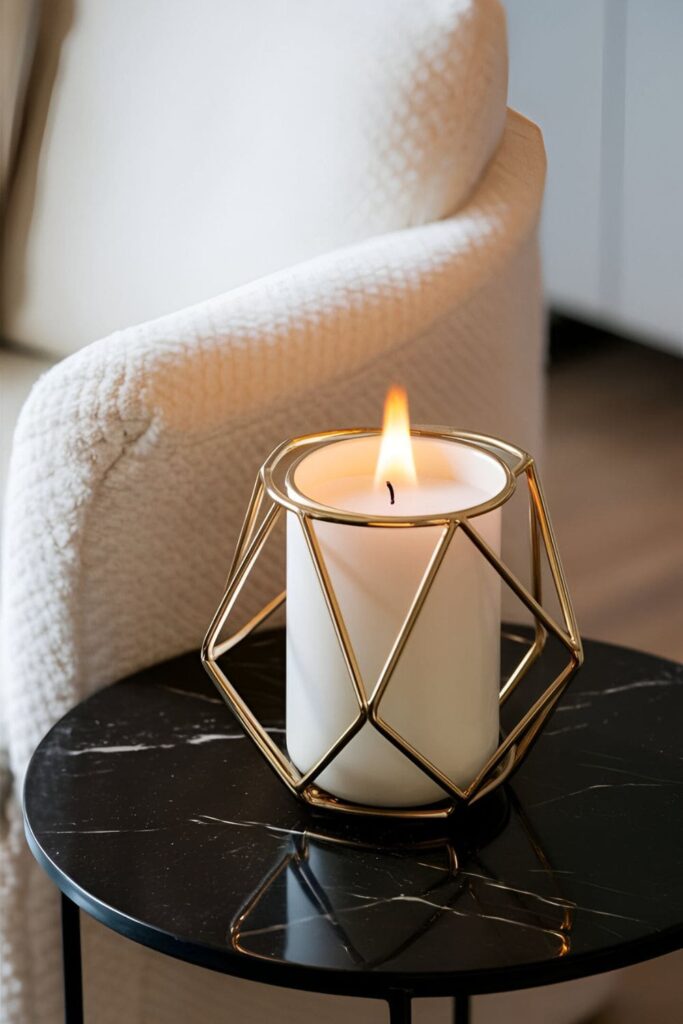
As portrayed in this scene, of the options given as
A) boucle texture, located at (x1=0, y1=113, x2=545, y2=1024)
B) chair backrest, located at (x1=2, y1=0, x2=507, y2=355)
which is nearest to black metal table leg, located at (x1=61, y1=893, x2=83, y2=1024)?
boucle texture, located at (x1=0, y1=113, x2=545, y2=1024)

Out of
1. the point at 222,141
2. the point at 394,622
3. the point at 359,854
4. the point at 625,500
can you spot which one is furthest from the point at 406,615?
the point at 625,500

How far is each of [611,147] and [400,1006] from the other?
2028 millimetres

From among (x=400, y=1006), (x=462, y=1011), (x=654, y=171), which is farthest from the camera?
(x=654, y=171)

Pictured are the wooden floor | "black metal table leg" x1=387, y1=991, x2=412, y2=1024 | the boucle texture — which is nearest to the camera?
"black metal table leg" x1=387, y1=991, x2=412, y2=1024

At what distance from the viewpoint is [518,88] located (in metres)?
2.45

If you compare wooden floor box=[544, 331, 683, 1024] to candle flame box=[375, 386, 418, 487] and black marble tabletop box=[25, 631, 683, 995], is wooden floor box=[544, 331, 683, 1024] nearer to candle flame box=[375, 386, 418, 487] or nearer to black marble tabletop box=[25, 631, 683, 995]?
black marble tabletop box=[25, 631, 683, 995]

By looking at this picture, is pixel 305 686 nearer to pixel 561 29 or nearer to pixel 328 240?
pixel 328 240

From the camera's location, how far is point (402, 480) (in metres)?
0.57

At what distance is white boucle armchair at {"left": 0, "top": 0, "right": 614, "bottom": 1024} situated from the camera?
741 mm

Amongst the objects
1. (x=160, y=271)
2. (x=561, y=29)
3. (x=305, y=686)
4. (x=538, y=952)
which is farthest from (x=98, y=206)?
(x=561, y=29)

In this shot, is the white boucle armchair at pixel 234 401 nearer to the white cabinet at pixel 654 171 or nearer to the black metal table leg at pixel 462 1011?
the black metal table leg at pixel 462 1011

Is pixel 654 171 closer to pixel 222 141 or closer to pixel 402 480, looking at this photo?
pixel 222 141

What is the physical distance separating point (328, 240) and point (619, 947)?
623mm

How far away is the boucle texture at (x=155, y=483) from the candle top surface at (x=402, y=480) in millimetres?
165
